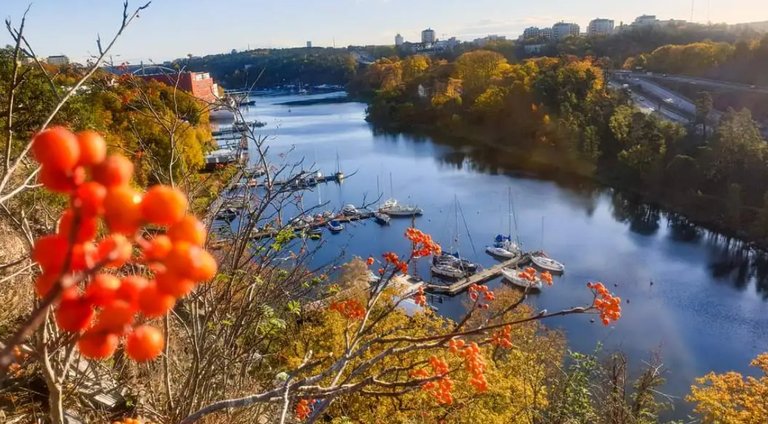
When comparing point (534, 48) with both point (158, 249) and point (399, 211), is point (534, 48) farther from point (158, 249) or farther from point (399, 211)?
point (158, 249)

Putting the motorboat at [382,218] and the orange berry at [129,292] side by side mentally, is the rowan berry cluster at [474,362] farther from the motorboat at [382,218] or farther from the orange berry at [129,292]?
the motorboat at [382,218]

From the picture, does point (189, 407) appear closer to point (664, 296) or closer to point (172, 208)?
point (172, 208)

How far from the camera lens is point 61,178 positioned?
0.72 meters

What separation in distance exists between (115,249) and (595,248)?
24789 millimetres

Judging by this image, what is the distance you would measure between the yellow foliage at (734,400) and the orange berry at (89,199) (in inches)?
484

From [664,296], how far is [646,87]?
3382 cm

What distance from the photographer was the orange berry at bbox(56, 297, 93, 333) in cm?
83

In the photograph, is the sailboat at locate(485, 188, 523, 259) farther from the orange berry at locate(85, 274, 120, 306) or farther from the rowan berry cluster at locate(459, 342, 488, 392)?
the orange berry at locate(85, 274, 120, 306)

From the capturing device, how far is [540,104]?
43.5 metres

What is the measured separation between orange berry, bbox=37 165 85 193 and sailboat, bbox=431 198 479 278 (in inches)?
835

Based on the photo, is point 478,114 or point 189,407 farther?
point 478,114

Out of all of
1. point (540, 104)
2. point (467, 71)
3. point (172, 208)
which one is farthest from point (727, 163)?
point (467, 71)

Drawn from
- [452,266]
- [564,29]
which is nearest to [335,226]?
[452,266]

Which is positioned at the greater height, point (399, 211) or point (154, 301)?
point (154, 301)
